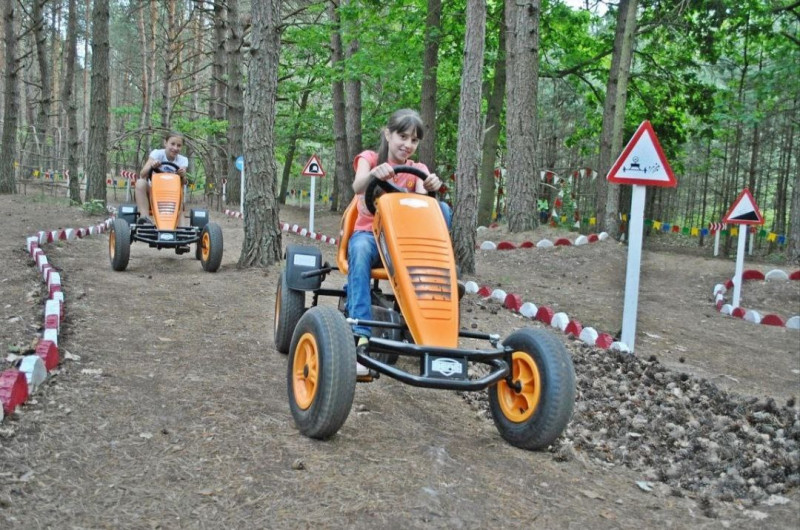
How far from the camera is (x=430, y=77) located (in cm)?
1348

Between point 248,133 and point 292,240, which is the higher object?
point 248,133

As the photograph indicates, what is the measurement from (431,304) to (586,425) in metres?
1.42

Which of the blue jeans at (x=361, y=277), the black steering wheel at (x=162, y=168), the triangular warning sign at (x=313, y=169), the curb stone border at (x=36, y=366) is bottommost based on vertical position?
the curb stone border at (x=36, y=366)

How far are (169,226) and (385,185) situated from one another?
17.1 feet

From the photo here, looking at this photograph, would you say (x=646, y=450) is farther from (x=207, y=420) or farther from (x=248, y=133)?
(x=248, y=133)

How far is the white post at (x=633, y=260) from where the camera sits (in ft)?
17.9

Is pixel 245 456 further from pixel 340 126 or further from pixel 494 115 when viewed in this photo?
pixel 340 126

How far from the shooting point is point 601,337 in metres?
5.95

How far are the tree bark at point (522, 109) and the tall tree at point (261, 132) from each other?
5.64 m

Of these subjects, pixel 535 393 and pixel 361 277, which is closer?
pixel 535 393

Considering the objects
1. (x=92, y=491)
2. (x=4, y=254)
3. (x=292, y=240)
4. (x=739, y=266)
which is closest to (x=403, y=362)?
(x=92, y=491)

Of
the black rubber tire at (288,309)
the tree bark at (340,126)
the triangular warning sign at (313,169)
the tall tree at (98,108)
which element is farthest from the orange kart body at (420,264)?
the tree bark at (340,126)

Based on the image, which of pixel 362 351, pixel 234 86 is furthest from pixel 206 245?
pixel 234 86

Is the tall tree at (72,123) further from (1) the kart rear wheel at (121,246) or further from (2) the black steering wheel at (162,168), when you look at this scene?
(1) the kart rear wheel at (121,246)
